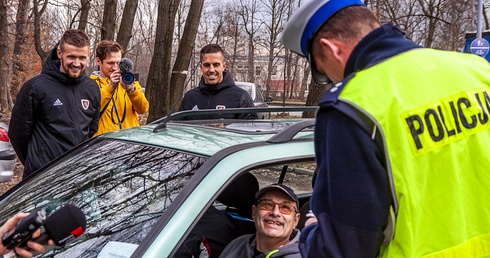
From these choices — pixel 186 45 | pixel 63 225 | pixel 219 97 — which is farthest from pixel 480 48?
pixel 63 225

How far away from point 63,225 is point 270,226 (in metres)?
1.29

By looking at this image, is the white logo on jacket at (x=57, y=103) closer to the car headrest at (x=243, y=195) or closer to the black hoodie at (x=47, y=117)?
the black hoodie at (x=47, y=117)

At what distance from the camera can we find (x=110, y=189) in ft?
7.64

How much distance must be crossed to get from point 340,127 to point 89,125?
3.00 metres

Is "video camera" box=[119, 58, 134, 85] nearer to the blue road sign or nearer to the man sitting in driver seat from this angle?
the man sitting in driver seat

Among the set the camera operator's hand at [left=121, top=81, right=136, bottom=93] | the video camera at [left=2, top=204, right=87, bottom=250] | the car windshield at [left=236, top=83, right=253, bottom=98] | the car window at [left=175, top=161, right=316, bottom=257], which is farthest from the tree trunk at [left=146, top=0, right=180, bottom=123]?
the video camera at [left=2, top=204, right=87, bottom=250]

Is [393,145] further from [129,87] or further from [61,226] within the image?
[129,87]

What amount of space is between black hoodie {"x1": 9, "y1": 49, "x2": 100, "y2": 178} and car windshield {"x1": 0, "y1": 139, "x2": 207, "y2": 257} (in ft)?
3.13

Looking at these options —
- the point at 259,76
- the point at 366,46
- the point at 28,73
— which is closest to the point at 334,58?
the point at 366,46

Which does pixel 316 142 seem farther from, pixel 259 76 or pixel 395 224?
pixel 259 76

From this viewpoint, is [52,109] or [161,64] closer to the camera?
[52,109]

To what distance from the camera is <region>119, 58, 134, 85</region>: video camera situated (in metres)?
4.09

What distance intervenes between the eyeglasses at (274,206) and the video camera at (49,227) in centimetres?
126

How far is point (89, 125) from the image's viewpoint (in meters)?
3.92
